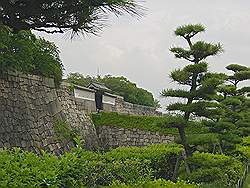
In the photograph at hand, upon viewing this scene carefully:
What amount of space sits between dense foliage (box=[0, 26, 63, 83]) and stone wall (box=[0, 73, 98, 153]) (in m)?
0.29

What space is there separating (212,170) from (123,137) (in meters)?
11.9

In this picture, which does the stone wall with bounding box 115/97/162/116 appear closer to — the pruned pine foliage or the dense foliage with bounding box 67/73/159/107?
the dense foliage with bounding box 67/73/159/107

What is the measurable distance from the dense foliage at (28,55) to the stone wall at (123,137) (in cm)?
504

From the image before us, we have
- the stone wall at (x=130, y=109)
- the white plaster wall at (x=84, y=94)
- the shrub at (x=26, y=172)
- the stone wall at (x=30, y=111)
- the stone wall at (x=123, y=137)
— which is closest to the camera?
the shrub at (x=26, y=172)

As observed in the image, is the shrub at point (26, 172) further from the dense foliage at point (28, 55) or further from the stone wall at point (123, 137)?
the stone wall at point (123, 137)

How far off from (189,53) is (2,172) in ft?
19.9

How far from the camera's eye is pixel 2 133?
12227mm

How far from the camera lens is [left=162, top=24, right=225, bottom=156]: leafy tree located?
10422 millimetres

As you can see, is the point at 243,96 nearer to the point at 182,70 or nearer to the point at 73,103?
the point at 73,103

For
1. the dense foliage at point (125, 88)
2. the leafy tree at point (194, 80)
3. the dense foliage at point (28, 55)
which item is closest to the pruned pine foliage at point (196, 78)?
the leafy tree at point (194, 80)

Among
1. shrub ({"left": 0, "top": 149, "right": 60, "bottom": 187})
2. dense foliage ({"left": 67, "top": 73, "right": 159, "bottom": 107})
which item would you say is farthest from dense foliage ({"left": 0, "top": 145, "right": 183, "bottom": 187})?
dense foliage ({"left": 67, "top": 73, "right": 159, "bottom": 107})

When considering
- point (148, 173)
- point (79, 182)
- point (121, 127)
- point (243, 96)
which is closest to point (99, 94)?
point (121, 127)

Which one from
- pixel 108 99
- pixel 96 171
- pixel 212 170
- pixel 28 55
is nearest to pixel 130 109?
pixel 108 99

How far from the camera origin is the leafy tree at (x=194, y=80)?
34.2 feet
